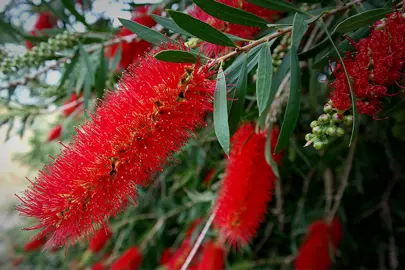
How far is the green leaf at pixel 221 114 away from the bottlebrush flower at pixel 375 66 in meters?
0.22

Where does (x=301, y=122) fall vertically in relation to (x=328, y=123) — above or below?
below

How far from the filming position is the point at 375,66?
29.2 inches

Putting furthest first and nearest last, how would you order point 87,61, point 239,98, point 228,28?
point 87,61 < point 228,28 < point 239,98

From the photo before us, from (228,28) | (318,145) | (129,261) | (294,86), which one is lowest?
(129,261)

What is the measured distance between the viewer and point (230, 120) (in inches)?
33.1

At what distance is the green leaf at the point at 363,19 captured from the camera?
2.50 ft

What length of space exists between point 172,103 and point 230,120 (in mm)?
167

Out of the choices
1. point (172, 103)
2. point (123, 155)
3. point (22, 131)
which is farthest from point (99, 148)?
point (22, 131)

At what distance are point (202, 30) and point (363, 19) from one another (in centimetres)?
32

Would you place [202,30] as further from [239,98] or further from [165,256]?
[165,256]

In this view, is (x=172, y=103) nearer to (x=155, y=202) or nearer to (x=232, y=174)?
(x=232, y=174)

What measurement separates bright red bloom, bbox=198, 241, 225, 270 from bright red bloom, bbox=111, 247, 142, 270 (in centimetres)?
50

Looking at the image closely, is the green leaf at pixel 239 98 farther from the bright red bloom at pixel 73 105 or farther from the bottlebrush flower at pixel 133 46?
the bright red bloom at pixel 73 105

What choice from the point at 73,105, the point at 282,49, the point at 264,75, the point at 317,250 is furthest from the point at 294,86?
Answer: the point at 73,105
